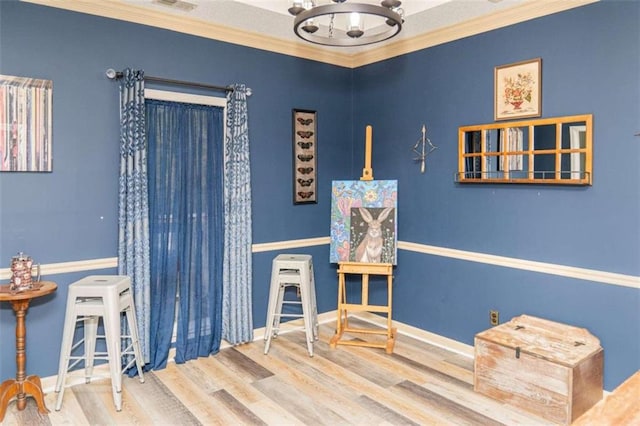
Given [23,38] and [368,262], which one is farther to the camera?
[368,262]

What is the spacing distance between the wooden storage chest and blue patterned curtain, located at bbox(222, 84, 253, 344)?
1.91 m

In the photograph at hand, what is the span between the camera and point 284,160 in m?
4.39

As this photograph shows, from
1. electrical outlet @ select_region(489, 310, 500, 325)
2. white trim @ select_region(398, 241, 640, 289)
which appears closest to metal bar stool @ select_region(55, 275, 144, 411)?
white trim @ select_region(398, 241, 640, 289)

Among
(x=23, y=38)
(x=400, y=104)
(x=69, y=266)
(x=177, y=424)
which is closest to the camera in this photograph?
(x=177, y=424)

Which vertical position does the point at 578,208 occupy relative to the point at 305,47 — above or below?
below

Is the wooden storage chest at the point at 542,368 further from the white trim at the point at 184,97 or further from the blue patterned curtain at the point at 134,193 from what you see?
the white trim at the point at 184,97

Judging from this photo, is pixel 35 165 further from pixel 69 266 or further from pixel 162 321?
pixel 162 321

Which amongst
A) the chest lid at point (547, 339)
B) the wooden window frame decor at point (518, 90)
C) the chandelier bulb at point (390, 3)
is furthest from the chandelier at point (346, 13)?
the chest lid at point (547, 339)

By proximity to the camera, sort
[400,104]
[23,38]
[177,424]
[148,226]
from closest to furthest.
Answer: [177,424]
[23,38]
[148,226]
[400,104]

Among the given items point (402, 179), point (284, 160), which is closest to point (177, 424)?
point (284, 160)

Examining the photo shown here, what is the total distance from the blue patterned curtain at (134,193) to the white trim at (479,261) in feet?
0.55

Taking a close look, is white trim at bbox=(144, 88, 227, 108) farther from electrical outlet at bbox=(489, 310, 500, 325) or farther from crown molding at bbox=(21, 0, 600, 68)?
electrical outlet at bbox=(489, 310, 500, 325)

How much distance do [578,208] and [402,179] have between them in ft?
5.26

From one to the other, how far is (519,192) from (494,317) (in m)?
0.98
